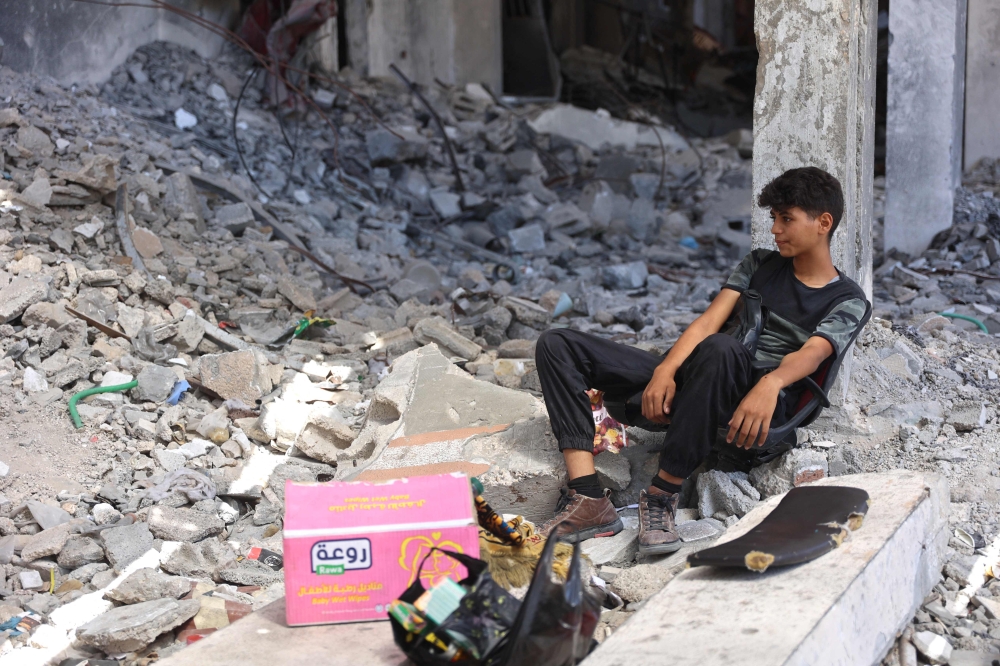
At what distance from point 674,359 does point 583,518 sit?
0.64 metres

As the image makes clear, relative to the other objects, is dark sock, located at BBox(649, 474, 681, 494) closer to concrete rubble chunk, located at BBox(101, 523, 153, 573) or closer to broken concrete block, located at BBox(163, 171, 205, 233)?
concrete rubble chunk, located at BBox(101, 523, 153, 573)

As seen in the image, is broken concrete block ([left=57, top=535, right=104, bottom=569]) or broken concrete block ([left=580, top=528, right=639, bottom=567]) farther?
broken concrete block ([left=57, top=535, right=104, bottom=569])

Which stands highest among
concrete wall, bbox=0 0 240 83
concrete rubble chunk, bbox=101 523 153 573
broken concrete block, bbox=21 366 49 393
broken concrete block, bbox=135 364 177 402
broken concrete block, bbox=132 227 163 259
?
concrete wall, bbox=0 0 240 83

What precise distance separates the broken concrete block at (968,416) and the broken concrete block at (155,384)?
3604 mm

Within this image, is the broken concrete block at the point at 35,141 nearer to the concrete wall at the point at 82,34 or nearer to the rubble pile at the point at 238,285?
the rubble pile at the point at 238,285

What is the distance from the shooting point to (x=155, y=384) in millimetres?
4676

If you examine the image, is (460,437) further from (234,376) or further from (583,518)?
(234,376)

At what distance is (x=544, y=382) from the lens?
11.1 feet

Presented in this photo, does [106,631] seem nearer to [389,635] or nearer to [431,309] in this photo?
[389,635]

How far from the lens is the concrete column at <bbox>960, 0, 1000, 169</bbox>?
9508 millimetres

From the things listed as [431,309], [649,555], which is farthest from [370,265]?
[649,555]

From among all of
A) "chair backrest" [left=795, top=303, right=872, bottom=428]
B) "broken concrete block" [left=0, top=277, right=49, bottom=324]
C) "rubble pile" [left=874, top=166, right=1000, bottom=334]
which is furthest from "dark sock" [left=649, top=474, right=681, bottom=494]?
"broken concrete block" [left=0, top=277, right=49, bottom=324]

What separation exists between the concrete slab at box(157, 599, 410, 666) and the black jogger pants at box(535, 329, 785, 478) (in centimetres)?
117

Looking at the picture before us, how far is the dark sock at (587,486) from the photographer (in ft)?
10.8
